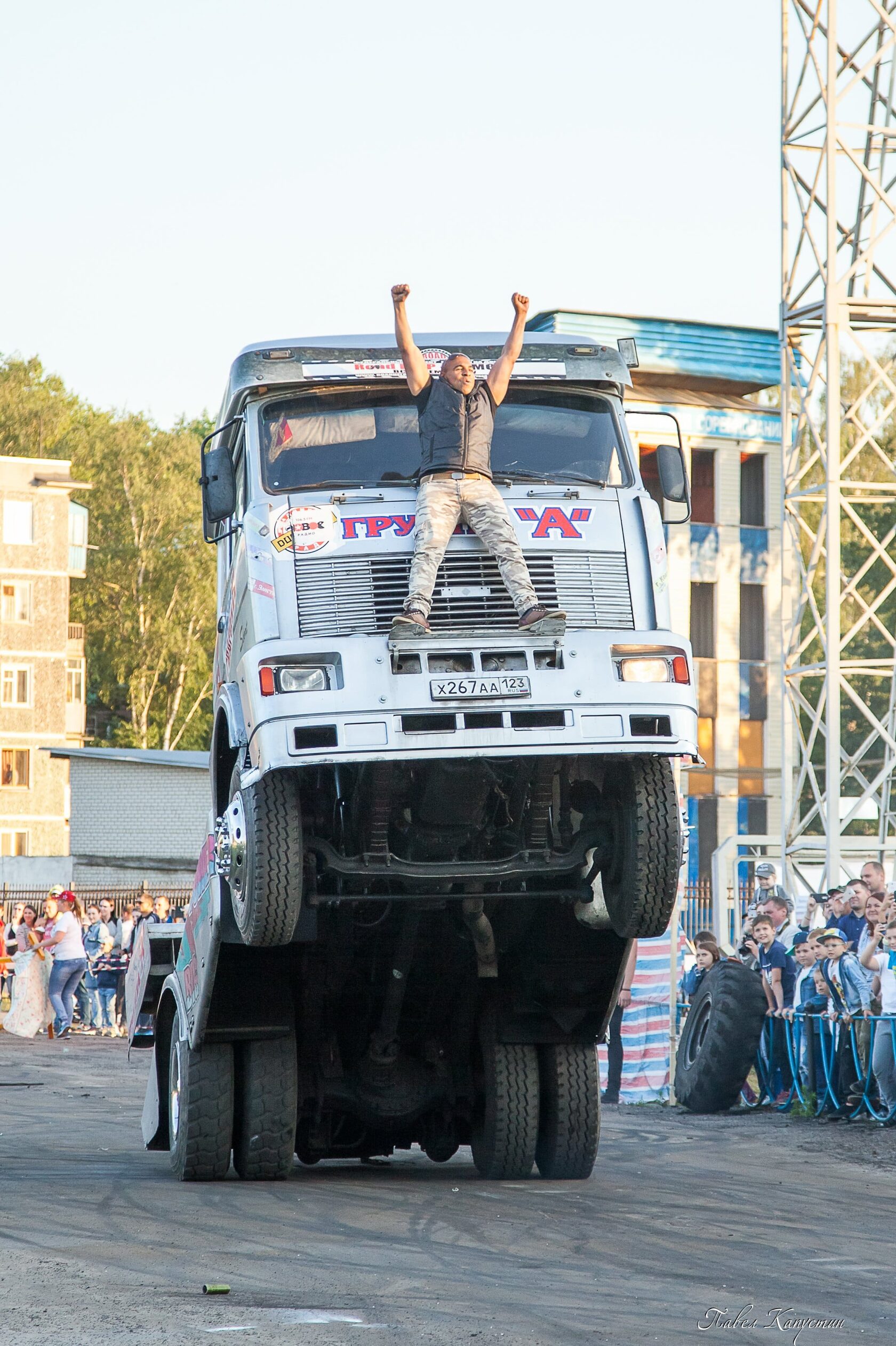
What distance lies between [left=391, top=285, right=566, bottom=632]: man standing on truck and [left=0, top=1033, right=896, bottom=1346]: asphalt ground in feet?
9.46

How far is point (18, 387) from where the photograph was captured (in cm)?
7156

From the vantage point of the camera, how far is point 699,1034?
16.6 metres

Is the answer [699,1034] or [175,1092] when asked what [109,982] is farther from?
[175,1092]

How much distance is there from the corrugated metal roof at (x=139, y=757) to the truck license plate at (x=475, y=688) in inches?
1772

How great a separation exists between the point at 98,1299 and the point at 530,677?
11.0ft

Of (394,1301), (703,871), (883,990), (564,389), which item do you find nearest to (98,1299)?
(394,1301)

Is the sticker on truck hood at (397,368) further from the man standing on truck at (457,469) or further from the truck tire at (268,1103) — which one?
the truck tire at (268,1103)

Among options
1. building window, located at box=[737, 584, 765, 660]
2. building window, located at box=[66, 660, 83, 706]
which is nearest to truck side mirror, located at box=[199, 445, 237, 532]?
building window, located at box=[737, 584, 765, 660]

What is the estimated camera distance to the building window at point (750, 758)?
43938mm

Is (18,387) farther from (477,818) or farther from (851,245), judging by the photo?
(477,818)

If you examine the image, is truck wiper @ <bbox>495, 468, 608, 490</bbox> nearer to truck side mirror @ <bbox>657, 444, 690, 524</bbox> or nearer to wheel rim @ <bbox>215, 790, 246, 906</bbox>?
truck side mirror @ <bbox>657, 444, 690, 524</bbox>

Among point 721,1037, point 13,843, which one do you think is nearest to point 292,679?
→ point 721,1037

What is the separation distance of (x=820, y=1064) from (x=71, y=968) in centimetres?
1373

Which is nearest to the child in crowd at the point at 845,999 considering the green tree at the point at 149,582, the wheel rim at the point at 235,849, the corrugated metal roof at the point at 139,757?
the wheel rim at the point at 235,849
